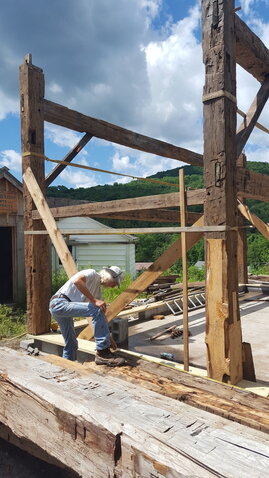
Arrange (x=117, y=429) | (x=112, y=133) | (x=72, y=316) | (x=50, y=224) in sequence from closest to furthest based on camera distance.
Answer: (x=117, y=429)
(x=72, y=316)
(x=50, y=224)
(x=112, y=133)

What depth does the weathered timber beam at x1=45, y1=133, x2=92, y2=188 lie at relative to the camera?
→ 590cm

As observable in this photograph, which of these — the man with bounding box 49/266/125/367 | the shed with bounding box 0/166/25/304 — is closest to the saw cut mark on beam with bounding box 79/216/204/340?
the man with bounding box 49/266/125/367

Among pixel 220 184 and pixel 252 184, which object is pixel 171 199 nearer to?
pixel 220 184

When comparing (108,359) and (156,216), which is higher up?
(156,216)

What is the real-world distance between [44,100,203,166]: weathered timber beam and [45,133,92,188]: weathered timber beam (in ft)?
0.47

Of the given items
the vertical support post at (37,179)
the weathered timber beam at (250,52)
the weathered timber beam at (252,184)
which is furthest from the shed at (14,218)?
the weathered timber beam at (252,184)

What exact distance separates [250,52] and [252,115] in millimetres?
762

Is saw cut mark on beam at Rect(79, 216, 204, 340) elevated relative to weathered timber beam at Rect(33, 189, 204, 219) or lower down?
lower down

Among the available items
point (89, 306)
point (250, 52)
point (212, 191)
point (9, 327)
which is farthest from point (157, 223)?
point (212, 191)

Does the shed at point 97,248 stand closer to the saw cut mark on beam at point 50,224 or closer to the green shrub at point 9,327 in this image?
the green shrub at point 9,327

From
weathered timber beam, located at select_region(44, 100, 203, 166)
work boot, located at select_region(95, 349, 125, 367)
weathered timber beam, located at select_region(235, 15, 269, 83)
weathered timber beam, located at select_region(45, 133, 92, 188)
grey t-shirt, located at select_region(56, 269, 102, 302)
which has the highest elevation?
weathered timber beam, located at select_region(235, 15, 269, 83)

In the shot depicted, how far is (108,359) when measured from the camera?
364cm

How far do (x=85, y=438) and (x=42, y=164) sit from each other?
4166 mm

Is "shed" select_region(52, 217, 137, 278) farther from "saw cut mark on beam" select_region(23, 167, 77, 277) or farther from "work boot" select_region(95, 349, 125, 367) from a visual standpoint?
"work boot" select_region(95, 349, 125, 367)
